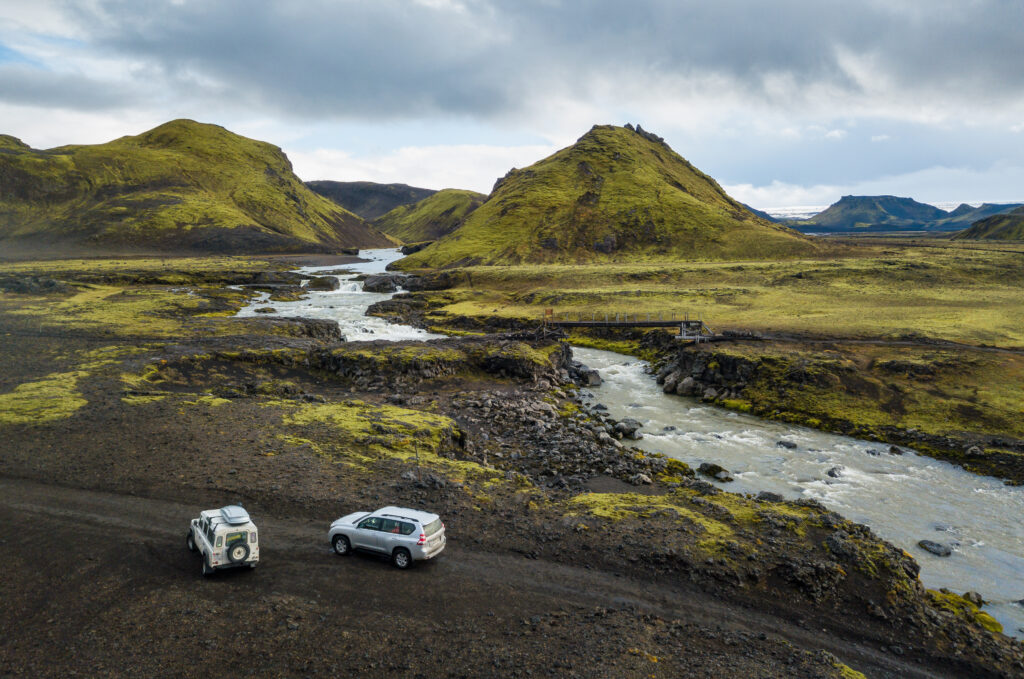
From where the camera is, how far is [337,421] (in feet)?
117

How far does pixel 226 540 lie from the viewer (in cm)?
1852

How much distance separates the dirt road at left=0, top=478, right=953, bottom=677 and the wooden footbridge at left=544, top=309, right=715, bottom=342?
49767mm

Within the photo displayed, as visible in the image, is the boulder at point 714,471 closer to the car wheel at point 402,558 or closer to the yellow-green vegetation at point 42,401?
the car wheel at point 402,558

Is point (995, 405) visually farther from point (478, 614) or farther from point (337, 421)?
point (337, 421)

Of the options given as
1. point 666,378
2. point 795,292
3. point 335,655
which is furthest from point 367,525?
point 795,292

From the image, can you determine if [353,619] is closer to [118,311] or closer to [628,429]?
[628,429]

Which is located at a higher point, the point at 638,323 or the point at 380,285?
the point at 380,285

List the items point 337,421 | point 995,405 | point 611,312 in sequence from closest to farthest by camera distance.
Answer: point 337,421 < point 995,405 < point 611,312

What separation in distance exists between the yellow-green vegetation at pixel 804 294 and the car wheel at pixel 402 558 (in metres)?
61.6

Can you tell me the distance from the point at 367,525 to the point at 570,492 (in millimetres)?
12124

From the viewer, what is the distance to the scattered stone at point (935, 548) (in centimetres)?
2612

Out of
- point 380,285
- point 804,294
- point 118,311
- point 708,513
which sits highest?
point 804,294

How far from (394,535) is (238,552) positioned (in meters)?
5.44

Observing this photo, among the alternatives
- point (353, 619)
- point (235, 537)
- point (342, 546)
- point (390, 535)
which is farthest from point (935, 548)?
point (235, 537)
